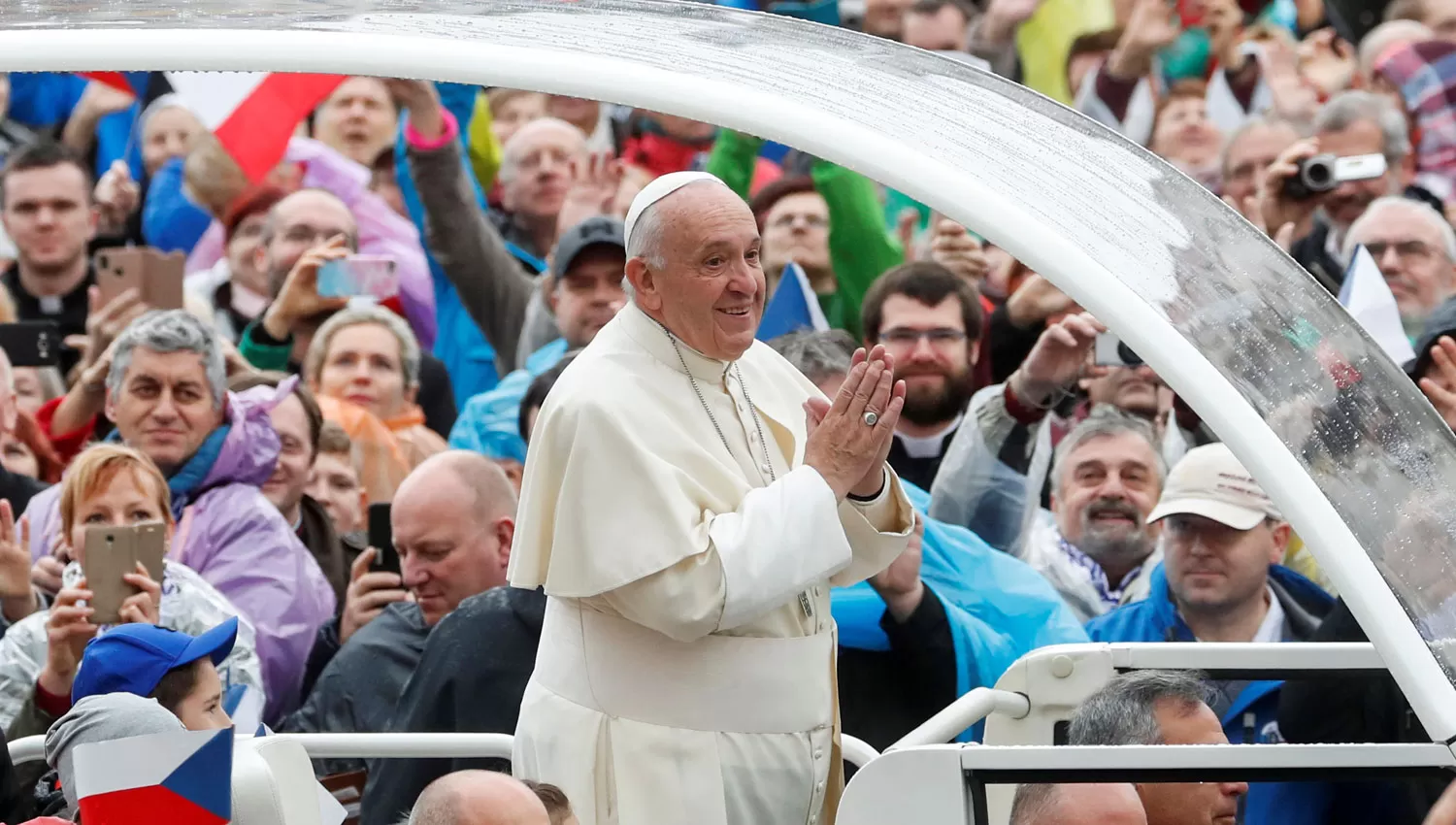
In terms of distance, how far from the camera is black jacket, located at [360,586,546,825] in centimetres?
489

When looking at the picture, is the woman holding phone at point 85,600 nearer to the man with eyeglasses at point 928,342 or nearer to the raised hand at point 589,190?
the man with eyeglasses at point 928,342

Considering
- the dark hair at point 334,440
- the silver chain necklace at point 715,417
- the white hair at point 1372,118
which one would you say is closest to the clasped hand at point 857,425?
the silver chain necklace at point 715,417

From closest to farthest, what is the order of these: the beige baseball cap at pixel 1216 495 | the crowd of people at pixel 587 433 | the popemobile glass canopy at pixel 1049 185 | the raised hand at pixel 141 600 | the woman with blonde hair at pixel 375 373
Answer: the popemobile glass canopy at pixel 1049 185
the crowd of people at pixel 587 433
the raised hand at pixel 141 600
the beige baseball cap at pixel 1216 495
the woman with blonde hair at pixel 375 373

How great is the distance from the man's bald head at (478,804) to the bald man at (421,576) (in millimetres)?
1991

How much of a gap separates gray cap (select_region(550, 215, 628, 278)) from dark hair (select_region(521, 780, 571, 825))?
10.8ft

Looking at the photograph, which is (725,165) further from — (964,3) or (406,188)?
(964,3)

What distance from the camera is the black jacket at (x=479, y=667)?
4891 millimetres

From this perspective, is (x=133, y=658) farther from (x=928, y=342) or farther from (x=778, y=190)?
(x=778, y=190)

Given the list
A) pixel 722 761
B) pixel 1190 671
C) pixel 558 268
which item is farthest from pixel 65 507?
pixel 1190 671

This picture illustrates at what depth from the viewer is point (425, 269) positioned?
340 inches

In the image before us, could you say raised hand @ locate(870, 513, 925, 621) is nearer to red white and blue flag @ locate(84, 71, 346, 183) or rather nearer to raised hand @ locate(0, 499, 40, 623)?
raised hand @ locate(0, 499, 40, 623)

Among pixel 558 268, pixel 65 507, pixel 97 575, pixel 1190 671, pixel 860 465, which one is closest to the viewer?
pixel 860 465

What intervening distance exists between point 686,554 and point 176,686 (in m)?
1.30

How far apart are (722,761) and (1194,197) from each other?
134 cm
